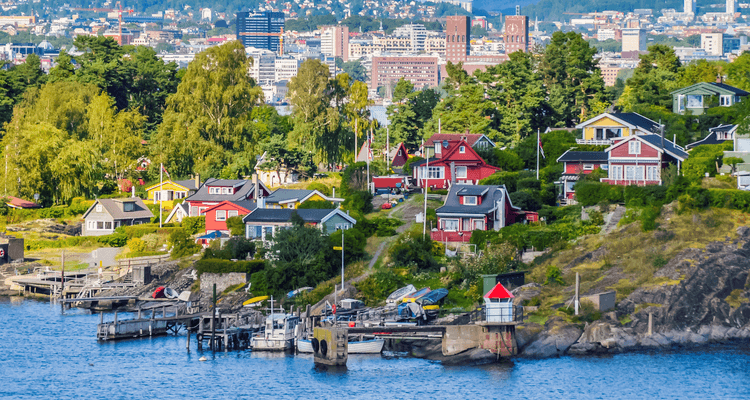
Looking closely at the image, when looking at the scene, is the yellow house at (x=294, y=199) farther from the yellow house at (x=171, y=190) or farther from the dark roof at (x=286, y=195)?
the yellow house at (x=171, y=190)

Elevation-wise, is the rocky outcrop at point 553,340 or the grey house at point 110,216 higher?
the grey house at point 110,216

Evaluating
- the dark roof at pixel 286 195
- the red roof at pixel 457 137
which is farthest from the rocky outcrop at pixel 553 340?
the red roof at pixel 457 137

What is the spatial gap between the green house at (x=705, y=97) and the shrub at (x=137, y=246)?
4250cm

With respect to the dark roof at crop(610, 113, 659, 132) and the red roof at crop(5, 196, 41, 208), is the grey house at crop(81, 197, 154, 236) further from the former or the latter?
the dark roof at crop(610, 113, 659, 132)

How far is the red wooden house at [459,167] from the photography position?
84.3 m

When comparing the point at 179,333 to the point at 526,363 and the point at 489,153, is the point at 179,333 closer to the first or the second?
the point at 526,363

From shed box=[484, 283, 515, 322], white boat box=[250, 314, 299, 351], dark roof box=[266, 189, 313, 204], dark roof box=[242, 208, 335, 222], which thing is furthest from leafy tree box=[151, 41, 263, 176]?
shed box=[484, 283, 515, 322]

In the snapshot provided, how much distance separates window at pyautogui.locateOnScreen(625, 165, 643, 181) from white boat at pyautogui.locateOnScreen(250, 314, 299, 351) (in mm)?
26410

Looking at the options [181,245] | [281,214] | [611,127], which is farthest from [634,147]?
[181,245]

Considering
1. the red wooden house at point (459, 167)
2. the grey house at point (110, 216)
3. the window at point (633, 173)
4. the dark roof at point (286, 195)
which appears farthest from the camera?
the grey house at point (110, 216)

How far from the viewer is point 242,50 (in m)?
101

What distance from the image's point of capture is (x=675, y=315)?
57.8m

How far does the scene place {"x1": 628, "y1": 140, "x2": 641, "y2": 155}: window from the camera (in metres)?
74.6

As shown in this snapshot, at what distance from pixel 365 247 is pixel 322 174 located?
27.7 meters
